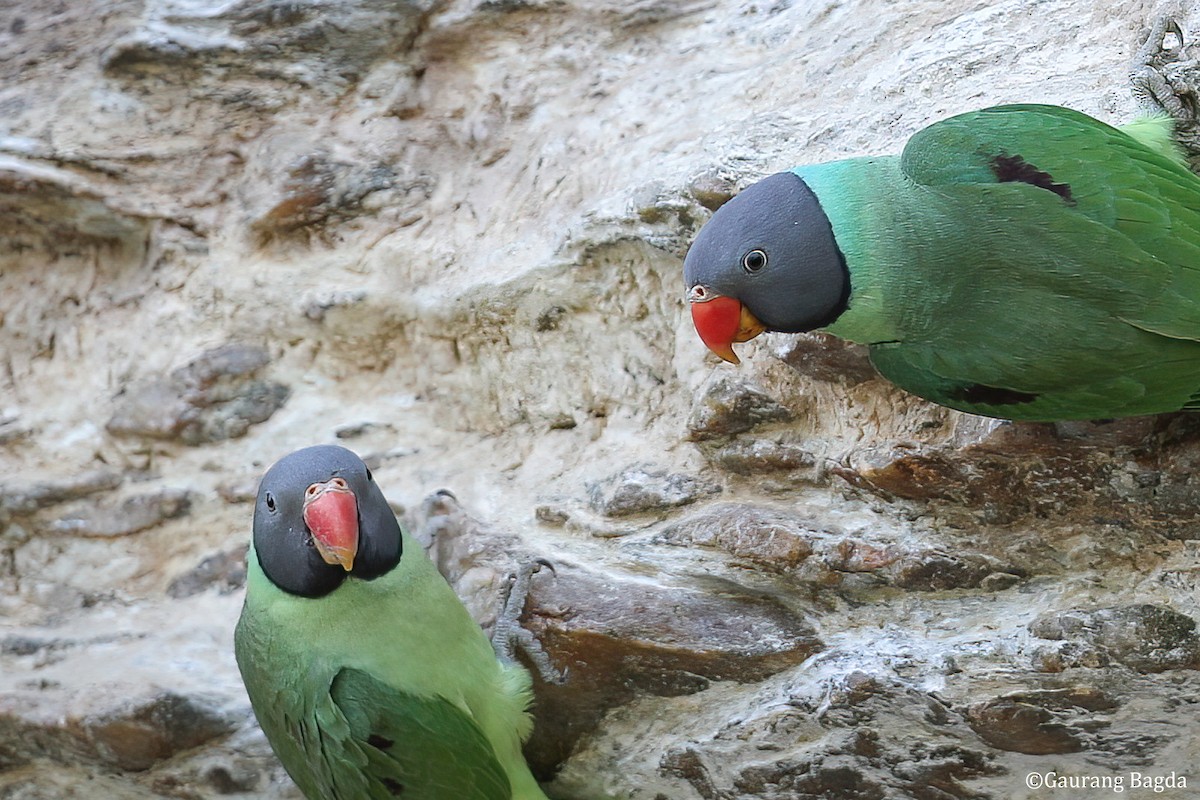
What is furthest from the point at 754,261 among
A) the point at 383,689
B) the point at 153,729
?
the point at 153,729

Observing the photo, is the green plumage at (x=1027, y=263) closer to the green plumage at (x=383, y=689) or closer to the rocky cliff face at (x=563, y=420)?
the rocky cliff face at (x=563, y=420)

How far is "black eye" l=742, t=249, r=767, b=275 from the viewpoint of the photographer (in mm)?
2383

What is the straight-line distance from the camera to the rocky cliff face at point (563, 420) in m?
2.56

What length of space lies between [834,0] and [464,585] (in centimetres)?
203

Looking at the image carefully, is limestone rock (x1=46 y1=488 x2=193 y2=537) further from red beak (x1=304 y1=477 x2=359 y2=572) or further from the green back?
red beak (x1=304 y1=477 x2=359 y2=572)

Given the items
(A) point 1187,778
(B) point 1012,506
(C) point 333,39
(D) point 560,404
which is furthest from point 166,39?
(A) point 1187,778

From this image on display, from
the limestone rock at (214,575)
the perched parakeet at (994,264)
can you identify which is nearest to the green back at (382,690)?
the limestone rock at (214,575)

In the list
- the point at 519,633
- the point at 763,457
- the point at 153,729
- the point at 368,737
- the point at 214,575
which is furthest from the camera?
the point at 214,575

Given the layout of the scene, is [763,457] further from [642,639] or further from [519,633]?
[519,633]

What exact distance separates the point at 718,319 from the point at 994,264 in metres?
0.60

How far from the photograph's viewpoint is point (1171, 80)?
98.0 inches

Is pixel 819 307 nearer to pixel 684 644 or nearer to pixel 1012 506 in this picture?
pixel 1012 506

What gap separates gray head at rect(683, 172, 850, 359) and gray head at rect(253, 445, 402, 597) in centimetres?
95

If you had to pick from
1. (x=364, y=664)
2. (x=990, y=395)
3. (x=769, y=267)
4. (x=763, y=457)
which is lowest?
(x=364, y=664)
